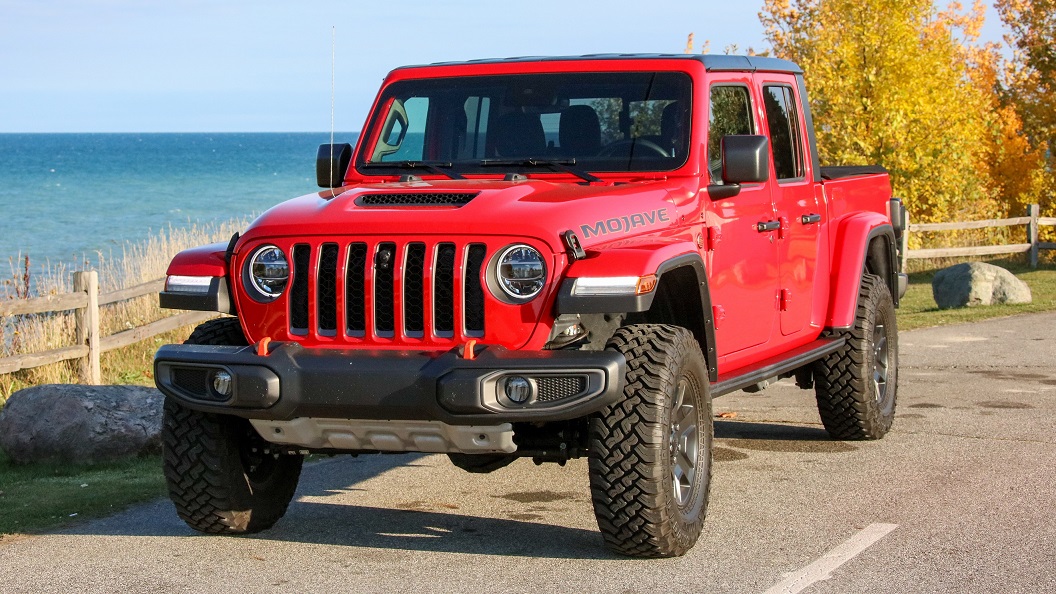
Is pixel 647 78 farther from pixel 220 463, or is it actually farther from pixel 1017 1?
pixel 1017 1

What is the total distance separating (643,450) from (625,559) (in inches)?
24.4

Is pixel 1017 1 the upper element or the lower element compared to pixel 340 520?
upper

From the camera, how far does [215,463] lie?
6.45 meters

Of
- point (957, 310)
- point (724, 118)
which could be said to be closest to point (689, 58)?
point (724, 118)

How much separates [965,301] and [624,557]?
13.8 meters

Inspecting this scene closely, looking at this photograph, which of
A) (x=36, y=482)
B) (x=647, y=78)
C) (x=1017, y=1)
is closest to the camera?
(x=647, y=78)

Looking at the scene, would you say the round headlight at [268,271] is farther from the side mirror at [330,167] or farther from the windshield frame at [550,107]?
the side mirror at [330,167]

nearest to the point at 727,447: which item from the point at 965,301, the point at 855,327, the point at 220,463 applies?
the point at 855,327

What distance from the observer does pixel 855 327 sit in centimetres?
889

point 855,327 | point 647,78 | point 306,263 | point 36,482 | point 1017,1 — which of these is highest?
point 1017,1

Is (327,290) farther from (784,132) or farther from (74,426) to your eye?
(74,426)

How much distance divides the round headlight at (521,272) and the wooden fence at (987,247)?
59.9 ft

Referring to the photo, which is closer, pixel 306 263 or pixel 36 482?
pixel 306 263

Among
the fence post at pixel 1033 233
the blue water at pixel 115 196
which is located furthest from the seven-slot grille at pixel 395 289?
the fence post at pixel 1033 233
